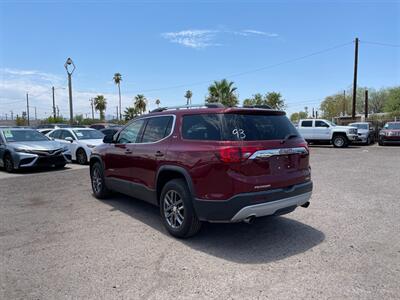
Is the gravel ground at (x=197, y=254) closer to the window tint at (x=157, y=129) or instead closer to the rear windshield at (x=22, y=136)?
the window tint at (x=157, y=129)

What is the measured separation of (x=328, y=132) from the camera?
71.4 ft

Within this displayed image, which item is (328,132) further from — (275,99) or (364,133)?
(275,99)

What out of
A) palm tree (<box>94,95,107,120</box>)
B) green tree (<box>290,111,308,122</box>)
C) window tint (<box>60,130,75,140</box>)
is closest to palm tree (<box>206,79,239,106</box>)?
window tint (<box>60,130,75,140</box>)

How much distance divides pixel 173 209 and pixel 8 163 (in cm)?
899

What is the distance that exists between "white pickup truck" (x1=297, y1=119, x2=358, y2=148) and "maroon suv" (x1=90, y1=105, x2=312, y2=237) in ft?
59.8

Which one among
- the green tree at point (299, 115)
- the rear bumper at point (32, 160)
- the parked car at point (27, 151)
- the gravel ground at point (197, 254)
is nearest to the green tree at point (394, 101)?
the green tree at point (299, 115)

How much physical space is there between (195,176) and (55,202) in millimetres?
3986

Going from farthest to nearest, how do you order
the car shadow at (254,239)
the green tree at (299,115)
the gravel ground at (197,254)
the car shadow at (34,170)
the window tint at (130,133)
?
the green tree at (299,115) < the car shadow at (34,170) < the window tint at (130,133) < the car shadow at (254,239) < the gravel ground at (197,254)

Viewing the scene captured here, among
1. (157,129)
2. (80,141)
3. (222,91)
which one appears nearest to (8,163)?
(80,141)

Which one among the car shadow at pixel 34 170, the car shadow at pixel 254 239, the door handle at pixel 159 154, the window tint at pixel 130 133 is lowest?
the car shadow at pixel 254 239

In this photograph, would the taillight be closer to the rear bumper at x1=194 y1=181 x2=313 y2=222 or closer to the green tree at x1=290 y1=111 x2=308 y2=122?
the rear bumper at x1=194 y1=181 x2=313 y2=222

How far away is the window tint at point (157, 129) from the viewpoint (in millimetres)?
4912

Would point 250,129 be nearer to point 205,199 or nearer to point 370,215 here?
point 205,199

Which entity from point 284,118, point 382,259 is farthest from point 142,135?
point 382,259
